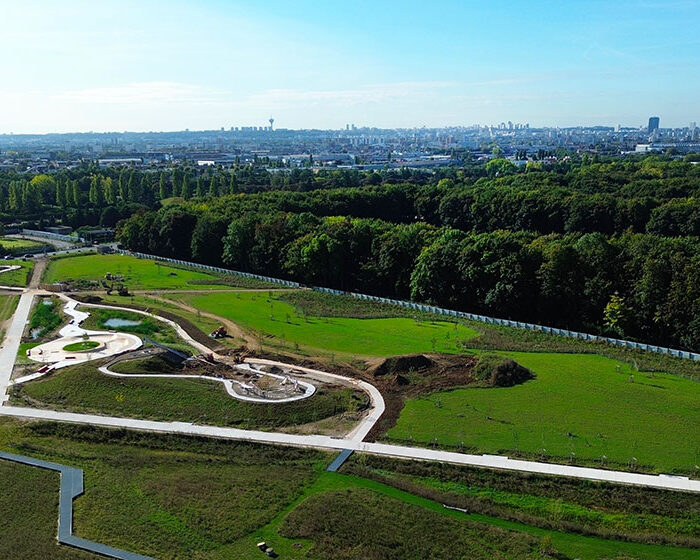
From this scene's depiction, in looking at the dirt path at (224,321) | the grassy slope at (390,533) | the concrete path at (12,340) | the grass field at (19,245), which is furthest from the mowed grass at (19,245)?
the grassy slope at (390,533)

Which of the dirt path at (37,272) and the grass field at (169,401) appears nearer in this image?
the grass field at (169,401)

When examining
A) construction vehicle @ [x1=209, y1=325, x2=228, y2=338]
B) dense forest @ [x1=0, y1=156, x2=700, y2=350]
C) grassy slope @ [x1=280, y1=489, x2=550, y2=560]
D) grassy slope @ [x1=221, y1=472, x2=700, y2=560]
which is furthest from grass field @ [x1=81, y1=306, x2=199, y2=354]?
grassy slope @ [x1=221, y1=472, x2=700, y2=560]

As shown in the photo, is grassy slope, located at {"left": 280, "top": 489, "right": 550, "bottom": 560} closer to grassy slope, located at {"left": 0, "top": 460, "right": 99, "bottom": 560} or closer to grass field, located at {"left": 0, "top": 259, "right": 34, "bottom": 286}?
grassy slope, located at {"left": 0, "top": 460, "right": 99, "bottom": 560}

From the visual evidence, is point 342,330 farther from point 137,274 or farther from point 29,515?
point 137,274

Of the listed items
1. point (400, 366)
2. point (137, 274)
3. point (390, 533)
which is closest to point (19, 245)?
point (137, 274)

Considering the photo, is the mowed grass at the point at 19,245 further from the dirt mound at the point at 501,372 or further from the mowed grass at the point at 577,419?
the mowed grass at the point at 577,419

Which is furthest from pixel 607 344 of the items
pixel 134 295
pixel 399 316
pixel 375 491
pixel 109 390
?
pixel 134 295
